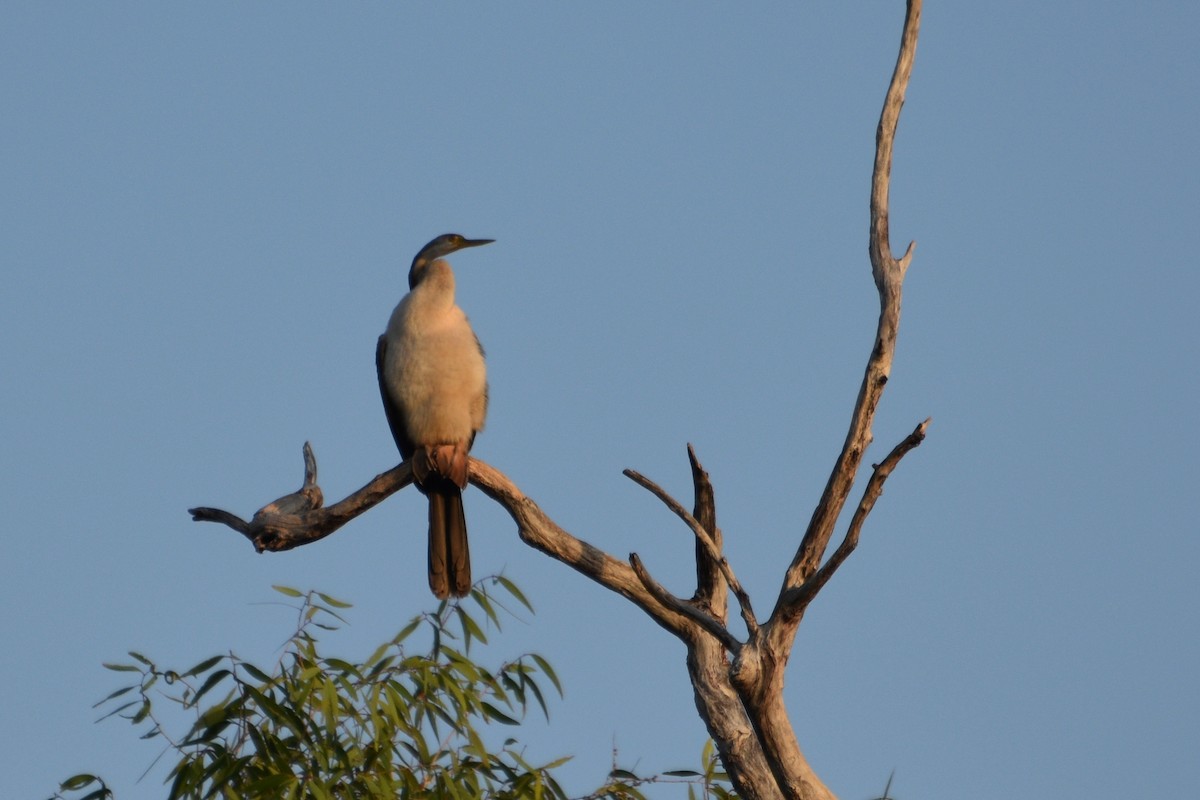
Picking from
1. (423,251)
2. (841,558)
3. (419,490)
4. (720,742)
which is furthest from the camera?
(423,251)

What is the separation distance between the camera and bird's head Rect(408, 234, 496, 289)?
17.3ft

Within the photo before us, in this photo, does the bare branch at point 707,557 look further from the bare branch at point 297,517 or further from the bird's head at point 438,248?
the bird's head at point 438,248

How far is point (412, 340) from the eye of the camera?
502cm

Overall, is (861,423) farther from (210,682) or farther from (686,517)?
(210,682)

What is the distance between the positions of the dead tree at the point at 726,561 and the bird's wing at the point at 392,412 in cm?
24

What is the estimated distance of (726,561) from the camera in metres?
4.05

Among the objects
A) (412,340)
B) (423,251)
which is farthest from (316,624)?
(423,251)

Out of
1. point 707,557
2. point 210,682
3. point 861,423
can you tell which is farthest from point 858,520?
point 210,682

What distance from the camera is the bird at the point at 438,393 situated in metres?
4.83

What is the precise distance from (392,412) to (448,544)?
546mm

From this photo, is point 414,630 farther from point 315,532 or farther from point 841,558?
point 841,558

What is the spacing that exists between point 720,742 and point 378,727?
100 centimetres

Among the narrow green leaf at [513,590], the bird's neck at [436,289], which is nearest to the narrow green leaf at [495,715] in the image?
the narrow green leaf at [513,590]

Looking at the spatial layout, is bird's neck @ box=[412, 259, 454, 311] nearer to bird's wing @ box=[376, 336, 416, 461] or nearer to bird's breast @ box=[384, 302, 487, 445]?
bird's breast @ box=[384, 302, 487, 445]
